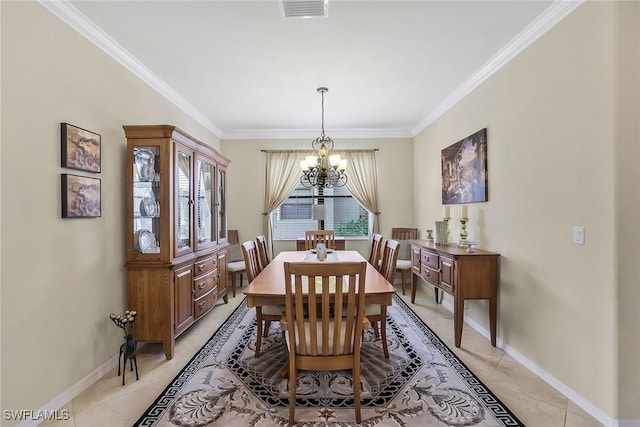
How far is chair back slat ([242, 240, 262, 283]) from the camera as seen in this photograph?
2.64 metres

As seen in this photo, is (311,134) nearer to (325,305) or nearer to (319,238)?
(319,238)

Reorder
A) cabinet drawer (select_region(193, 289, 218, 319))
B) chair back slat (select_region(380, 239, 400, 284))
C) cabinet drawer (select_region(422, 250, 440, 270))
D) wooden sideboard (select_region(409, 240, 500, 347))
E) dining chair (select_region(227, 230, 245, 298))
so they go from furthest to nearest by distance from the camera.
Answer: dining chair (select_region(227, 230, 245, 298))
cabinet drawer (select_region(422, 250, 440, 270))
cabinet drawer (select_region(193, 289, 218, 319))
wooden sideboard (select_region(409, 240, 500, 347))
chair back slat (select_region(380, 239, 400, 284))

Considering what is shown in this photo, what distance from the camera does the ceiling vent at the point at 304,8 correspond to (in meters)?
1.94

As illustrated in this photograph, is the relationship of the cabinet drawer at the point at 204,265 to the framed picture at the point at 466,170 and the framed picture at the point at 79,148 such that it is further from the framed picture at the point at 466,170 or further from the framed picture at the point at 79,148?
the framed picture at the point at 466,170

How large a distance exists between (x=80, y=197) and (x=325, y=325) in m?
1.95

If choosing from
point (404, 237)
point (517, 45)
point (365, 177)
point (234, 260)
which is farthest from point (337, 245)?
point (517, 45)

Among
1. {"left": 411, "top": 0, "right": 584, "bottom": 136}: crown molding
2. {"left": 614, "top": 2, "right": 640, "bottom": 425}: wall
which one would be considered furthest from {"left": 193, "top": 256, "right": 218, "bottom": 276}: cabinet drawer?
{"left": 411, "top": 0, "right": 584, "bottom": 136}: crown molding

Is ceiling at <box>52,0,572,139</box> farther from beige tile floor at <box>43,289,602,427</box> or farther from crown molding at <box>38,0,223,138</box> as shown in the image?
beige tile floor at <box>43,289,602,427</box>

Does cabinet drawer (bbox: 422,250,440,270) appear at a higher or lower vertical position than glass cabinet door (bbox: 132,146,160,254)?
lower

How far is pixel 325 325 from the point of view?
1.70m

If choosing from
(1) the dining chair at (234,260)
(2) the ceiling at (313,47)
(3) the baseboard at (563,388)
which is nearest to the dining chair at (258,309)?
(1) the dining chair at (234,260)

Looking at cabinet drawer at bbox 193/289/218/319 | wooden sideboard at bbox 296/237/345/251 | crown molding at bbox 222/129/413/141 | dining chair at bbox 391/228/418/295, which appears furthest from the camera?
crown molding at bbox 222/129/413/141

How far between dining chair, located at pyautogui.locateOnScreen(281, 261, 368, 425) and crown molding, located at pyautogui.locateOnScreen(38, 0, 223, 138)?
7.51 feet

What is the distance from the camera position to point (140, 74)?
9.46 ft
